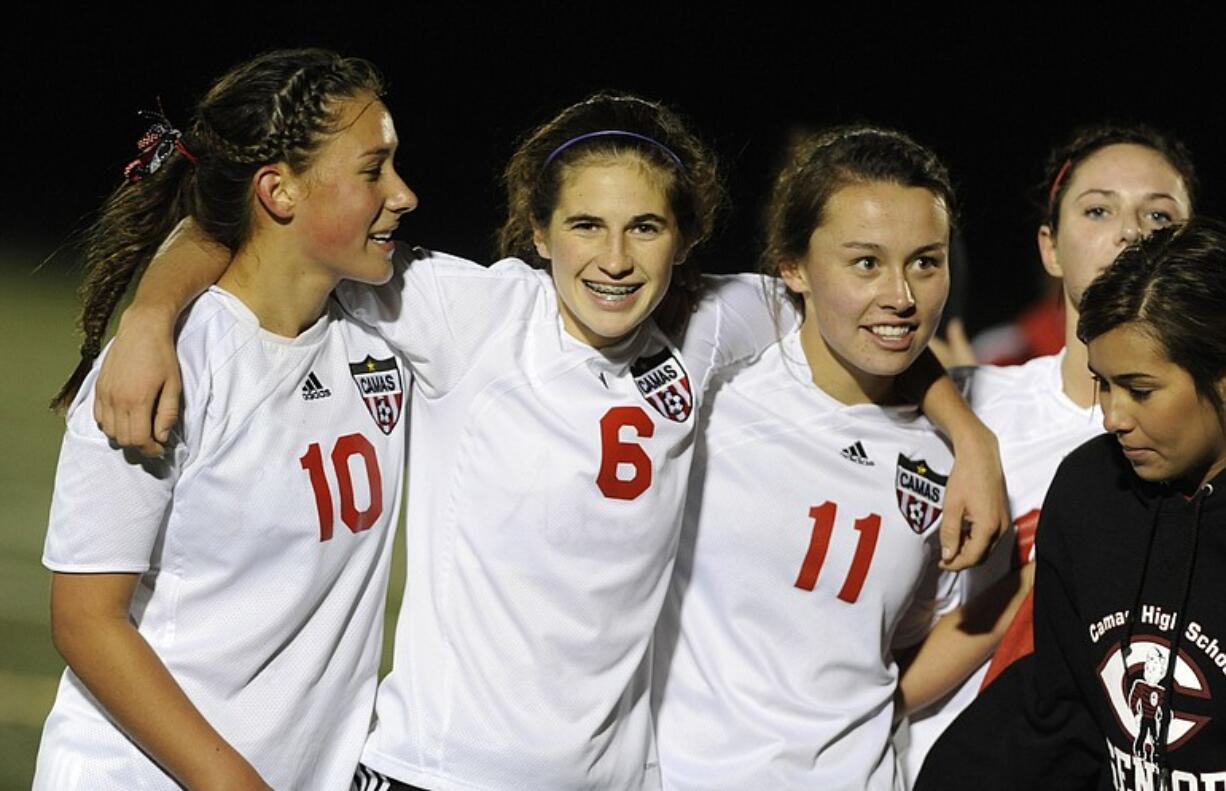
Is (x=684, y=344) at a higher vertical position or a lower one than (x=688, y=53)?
lower

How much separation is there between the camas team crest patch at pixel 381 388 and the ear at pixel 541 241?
0.25 meters

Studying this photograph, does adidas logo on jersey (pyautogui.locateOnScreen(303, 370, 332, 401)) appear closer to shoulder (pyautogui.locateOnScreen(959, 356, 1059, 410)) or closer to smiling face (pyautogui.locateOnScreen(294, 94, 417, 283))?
smiling face (pyautogui.locateOnScreen(294, 94, 417, 283))

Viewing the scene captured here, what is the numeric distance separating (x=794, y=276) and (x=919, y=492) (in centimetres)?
35

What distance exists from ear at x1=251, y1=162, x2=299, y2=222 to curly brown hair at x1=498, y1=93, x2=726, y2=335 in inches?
13.7

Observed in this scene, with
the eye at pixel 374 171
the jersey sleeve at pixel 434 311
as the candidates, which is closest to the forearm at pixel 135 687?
the jersey sleeve at pixel 434 311

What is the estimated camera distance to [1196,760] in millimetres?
1723

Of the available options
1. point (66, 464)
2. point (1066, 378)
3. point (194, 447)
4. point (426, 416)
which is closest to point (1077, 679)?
point (1066, 378)

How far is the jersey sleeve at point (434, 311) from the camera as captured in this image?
2062mm

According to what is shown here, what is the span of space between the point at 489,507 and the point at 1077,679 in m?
0.74

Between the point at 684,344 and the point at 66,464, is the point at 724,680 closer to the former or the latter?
the point at 684,344

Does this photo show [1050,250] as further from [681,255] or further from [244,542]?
[244,542]

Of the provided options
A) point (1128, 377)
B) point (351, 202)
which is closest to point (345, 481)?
point (351, 202)

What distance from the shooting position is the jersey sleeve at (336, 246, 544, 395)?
6.77ft

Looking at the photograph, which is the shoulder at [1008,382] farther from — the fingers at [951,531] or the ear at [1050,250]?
the fingers at [951,531]
